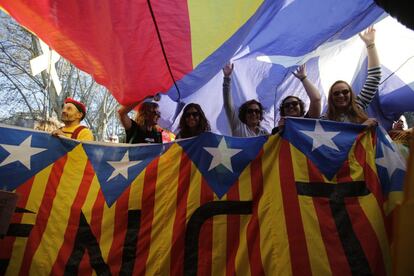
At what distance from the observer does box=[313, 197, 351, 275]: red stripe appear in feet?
7.57

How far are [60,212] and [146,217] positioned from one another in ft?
2.33

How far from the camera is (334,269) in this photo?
7.55 feet

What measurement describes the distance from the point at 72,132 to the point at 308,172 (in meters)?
2.27

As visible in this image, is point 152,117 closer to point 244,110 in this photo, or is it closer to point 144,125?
point 144,125

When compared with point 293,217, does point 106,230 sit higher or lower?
lower

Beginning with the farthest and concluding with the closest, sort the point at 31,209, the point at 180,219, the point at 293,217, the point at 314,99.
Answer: the point at 314,99 → the point at 31,209 → the point at 180,219 → the point at 293,217

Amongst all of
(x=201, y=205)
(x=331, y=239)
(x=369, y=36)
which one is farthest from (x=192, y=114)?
(x=369, y=36)

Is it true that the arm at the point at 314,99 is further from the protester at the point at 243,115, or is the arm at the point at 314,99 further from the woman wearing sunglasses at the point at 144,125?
the woman wearing sunglasses at the point at 144,125

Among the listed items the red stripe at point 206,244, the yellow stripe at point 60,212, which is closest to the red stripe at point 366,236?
the red stripe at point 206,244

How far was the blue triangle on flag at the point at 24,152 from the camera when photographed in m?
2.90

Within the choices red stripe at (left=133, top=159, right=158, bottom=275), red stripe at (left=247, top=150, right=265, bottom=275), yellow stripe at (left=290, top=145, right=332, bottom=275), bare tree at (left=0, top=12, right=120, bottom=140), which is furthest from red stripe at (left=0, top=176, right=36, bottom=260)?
bare tree at (left=0, top=12, right=120, bottom=140)

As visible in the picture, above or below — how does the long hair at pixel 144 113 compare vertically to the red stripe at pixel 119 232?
above

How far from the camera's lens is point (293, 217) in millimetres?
2488

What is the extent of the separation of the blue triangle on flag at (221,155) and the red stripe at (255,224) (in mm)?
83
